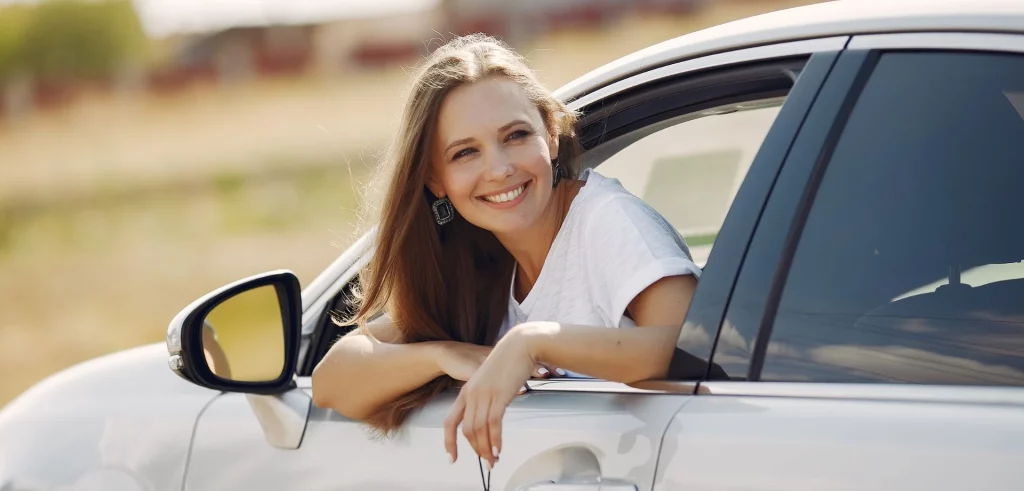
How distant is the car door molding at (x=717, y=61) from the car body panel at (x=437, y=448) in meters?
0.60

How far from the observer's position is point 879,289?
1.90m

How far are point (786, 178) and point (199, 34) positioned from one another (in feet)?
166

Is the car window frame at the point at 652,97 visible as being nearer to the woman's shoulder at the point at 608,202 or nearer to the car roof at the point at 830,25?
the car roof at the point at 830,25

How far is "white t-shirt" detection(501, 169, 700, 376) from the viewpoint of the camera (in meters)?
2.32

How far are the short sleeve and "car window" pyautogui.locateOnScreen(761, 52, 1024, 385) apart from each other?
354mm

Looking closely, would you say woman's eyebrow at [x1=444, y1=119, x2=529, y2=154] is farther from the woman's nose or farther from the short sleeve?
the short sleeve

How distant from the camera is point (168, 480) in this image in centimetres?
278

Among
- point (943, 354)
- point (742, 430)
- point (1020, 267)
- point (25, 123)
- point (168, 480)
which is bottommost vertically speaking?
point (168, 480)

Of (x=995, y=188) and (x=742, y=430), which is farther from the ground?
(x=995, y=188)

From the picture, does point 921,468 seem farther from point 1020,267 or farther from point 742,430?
point 1020,267

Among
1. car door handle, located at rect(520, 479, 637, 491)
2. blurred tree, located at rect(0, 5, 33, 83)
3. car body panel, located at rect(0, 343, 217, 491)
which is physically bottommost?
car body panel, located at rect(0, 343, 217, 491)

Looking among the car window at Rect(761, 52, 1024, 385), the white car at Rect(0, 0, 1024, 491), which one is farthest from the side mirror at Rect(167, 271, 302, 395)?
the car window at Rect(761, 52, 1024, 385)

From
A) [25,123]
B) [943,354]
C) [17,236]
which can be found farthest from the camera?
[25,123]

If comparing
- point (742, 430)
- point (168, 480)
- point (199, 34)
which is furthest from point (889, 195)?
point (199, 34)
